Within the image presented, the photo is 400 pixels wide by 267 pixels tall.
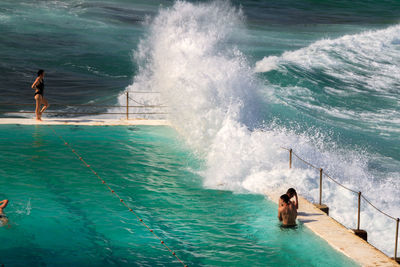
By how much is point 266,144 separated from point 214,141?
1.82 m

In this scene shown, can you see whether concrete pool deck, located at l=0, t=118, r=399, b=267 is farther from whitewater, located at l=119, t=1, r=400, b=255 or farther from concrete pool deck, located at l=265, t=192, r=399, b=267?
whitewater, located at l=119, t=1, r=400, b=255

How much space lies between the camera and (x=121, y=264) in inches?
303

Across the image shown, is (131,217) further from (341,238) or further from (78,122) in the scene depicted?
(78,122)

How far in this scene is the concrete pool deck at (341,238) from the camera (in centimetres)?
790

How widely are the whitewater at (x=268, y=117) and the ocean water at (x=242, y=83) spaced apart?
0.04m

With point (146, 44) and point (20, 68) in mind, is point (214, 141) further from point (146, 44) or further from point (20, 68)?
point (146, 44)

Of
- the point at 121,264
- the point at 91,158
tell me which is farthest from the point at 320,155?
the point at 121,264

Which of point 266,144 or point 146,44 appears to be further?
point 146,44

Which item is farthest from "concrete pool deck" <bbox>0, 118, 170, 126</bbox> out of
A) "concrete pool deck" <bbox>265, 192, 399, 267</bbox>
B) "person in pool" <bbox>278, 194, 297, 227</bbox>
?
"person in pool" <bbox>278, 194, 297, 227</bbox>

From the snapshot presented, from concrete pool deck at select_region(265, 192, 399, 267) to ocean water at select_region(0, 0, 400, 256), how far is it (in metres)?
1.38

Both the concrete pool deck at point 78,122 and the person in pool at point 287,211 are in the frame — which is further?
the concrete pool deck at point 78,122

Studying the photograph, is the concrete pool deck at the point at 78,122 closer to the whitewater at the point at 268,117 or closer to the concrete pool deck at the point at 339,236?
the whitewater at the point at 268,117

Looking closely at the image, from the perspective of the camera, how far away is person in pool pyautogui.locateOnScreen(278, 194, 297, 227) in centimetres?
911

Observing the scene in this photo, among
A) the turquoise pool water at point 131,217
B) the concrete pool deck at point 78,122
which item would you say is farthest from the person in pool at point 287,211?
the concrete pool deck at point 78,122
